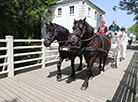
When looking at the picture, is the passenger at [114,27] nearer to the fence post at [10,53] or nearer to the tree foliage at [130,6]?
the fence post at [10,53]

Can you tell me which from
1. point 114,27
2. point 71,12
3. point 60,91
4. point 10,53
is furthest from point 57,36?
point 71,12

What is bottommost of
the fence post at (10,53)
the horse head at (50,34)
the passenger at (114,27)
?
the fence post at (10,53)

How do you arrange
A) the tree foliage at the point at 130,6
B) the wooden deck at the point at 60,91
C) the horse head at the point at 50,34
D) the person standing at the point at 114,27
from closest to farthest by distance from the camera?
the wooden deck at the point at 60,91 < the horse head at the point at 50,34 < the person standing at the point at 114,27 < the tree foliage at the point at 130,6

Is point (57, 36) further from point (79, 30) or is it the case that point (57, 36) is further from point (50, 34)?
point (79, 30)

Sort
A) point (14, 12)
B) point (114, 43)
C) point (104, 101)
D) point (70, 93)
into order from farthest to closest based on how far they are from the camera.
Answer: point (14, 12) < point (114, 43) < point (70, 93) < point (104, 101)

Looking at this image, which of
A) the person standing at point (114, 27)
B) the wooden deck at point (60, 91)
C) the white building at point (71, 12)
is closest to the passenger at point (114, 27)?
the person standing at point (114, 27)

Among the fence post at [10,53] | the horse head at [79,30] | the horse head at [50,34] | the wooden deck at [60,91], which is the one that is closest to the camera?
the wooden deck at [60,91]

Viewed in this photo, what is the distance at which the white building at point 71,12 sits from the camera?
17.3 meters

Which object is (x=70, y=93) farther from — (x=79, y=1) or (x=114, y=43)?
(x=79, y=1)

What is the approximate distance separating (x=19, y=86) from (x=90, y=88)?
7.62 ft

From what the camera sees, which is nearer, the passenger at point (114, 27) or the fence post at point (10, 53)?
the fence post at point (10, 53)

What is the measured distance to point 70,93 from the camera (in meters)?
3.00

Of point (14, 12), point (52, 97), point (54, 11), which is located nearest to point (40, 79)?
point (52, 97)

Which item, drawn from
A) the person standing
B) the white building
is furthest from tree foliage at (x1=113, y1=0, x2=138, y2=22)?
the person standing
